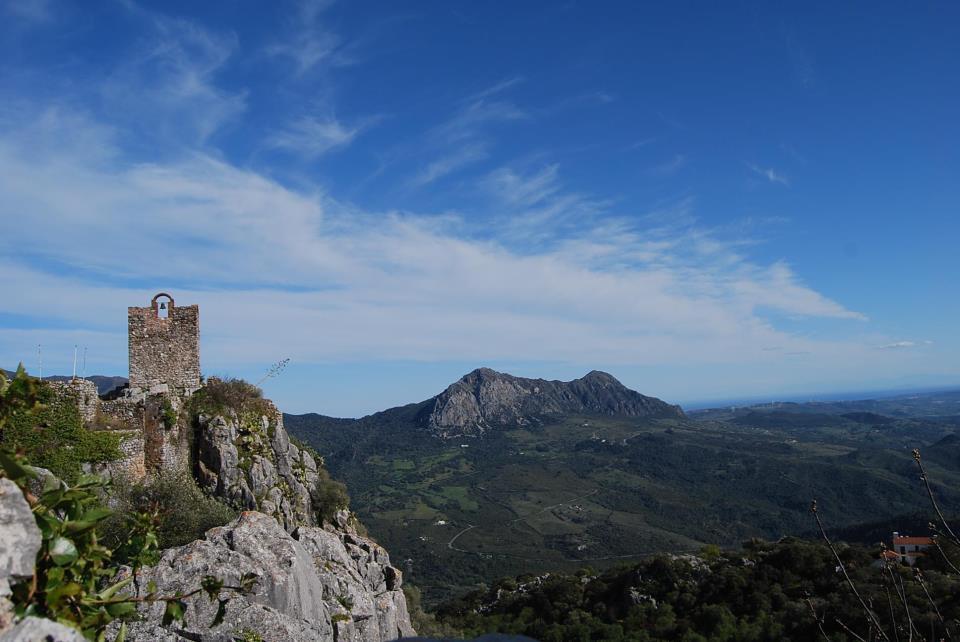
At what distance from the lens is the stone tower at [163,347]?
1992cm

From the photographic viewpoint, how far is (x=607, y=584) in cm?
4828

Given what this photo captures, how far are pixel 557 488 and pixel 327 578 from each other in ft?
608

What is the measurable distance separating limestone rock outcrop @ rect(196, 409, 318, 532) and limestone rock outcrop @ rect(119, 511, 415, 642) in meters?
4.56

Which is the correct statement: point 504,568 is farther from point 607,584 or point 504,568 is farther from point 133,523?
point 133,523

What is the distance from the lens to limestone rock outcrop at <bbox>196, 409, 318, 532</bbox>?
20.7 m

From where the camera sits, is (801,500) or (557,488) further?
(557,488)

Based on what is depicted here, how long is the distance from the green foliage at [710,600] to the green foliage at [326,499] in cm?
975

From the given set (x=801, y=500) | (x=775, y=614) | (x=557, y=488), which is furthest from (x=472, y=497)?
(x=775, y=614)

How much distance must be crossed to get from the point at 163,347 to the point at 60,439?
4526 mm

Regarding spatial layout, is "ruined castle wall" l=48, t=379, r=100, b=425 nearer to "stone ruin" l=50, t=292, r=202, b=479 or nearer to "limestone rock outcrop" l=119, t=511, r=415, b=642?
"stone ruin" l=50, t=292, r=202, b=479

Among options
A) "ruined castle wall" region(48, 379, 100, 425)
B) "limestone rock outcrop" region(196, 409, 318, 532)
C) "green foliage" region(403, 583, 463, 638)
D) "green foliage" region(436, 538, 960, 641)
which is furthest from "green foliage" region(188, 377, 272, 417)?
"green foliage" region(436, 538, 960, 641)

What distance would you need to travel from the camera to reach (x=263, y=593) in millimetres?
10977

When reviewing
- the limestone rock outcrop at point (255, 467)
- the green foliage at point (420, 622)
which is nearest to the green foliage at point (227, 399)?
the limestone rock outcrop at point (255, 467)

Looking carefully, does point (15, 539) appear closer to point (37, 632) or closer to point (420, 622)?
point (37, 632)
